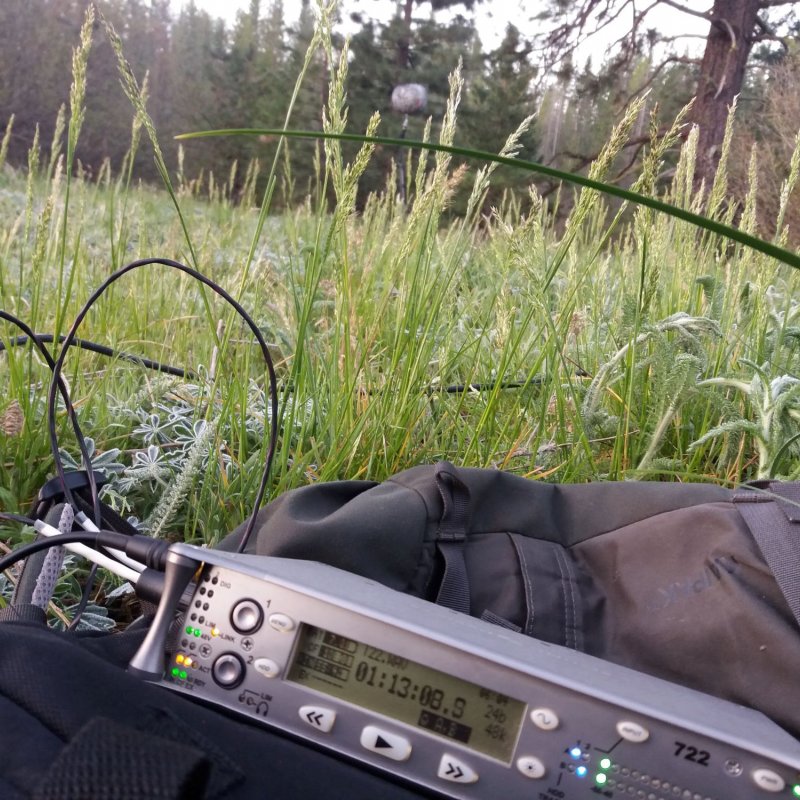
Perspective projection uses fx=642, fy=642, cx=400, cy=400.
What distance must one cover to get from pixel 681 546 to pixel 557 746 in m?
0.33

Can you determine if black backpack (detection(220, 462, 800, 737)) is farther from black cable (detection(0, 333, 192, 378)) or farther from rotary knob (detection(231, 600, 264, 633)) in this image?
black cable (detection(0, 333, 192, 378))

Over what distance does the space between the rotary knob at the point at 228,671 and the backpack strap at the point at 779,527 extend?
497mm

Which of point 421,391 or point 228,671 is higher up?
point 421,391

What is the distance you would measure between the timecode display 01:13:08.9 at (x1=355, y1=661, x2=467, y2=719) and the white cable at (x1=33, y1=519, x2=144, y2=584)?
228 mm

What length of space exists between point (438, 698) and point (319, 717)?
94mm

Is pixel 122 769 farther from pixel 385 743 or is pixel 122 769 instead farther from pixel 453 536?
pixel 453 536

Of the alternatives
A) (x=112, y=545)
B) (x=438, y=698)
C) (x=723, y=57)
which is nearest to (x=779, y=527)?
(x=438, y=698)

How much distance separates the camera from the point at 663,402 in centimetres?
108

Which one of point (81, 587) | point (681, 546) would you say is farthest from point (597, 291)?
point (81, 587)

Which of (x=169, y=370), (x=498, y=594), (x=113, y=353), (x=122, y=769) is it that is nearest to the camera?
(x=122, y=769)

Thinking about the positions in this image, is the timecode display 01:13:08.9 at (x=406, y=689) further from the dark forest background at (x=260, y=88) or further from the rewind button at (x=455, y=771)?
the dark forest background at (x=260, y=88)

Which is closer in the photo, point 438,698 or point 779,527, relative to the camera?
point 438,698

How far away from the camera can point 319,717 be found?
491 mm

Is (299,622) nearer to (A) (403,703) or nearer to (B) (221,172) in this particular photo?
(A) (403,703)
